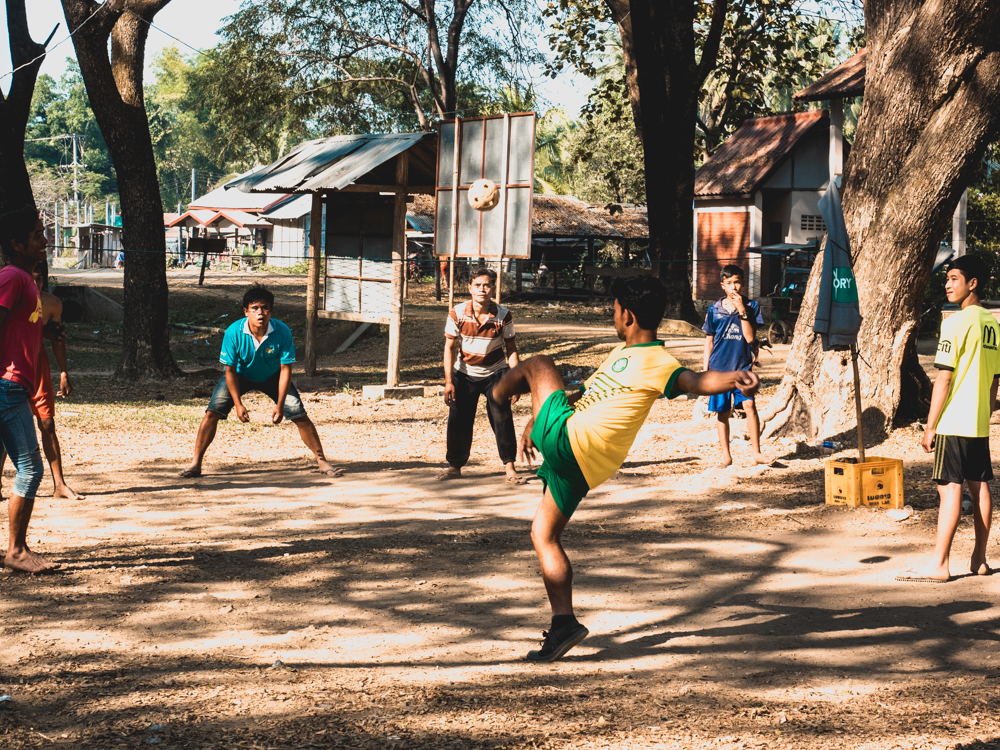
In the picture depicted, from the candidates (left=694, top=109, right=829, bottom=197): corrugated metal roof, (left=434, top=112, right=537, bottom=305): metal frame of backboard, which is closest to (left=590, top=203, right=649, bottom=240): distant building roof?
(left=694, top=109, right=829, bottom=197): corrugated metal roof

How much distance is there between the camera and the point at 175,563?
6.59m

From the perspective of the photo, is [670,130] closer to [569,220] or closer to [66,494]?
[66,494]

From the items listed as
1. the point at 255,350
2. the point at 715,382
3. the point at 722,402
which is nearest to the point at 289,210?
the point at 255,350

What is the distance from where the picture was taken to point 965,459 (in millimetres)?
5820

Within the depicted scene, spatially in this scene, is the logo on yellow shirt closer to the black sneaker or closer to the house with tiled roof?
the black sneaker

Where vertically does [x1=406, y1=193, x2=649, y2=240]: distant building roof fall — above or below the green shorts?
above

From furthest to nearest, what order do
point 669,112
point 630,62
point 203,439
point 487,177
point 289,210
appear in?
point 289,210
point 630,62
point 669,112
point 487,177
point 203,439

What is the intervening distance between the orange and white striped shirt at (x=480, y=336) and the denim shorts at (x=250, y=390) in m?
1.49

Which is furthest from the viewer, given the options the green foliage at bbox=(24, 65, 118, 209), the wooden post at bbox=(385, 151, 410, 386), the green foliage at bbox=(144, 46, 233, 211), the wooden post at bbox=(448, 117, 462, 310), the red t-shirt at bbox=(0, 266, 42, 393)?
the green foliage at bbox=(24, 65, 118, 209)

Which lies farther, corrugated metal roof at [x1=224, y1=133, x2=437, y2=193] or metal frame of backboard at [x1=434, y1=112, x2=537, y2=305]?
corrugated metal roof at [x1=224, y1=133, x2=437, y2=193]

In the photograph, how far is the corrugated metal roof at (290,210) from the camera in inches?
1923

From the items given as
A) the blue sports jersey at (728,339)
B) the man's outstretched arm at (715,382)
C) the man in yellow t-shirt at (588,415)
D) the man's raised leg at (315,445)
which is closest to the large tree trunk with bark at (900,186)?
the blue sports jersey at (728,339)

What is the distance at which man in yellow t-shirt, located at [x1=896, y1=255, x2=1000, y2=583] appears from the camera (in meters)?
5.83

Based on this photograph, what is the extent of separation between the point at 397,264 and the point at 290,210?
35.3m
